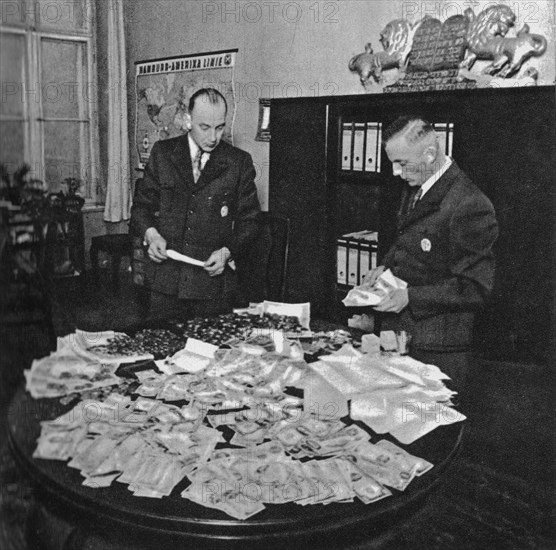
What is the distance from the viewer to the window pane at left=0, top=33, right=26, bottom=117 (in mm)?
677

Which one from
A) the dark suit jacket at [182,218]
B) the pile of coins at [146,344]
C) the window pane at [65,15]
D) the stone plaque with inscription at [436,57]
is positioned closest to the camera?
the pile of coins at [146,344]

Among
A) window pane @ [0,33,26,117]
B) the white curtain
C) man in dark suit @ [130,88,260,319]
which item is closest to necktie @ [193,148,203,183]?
man in dark suit @ [130,88,260,319]

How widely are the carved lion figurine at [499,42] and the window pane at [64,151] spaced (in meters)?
1.60

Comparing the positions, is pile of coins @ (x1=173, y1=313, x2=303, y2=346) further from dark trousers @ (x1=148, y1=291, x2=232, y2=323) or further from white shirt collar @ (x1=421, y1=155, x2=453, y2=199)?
white shirt collar @ (x1=421, y1=155, x2=453, y2=199)

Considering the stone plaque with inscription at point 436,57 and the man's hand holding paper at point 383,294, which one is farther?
the stone plaque with inscription at point 436,57

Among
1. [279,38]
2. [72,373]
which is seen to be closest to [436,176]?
[279,38]

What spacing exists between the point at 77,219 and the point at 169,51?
889 millimetres

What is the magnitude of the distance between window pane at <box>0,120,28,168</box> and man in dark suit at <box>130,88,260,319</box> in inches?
72.3

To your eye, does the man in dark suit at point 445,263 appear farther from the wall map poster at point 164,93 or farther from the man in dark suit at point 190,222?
the wall map poster at point 164,93

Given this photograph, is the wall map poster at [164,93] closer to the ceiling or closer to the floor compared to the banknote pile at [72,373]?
closer to the ceiling

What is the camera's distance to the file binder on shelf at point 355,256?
121 inches

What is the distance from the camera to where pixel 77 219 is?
92.4 inches

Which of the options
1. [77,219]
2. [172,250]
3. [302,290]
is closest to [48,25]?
[77,219]

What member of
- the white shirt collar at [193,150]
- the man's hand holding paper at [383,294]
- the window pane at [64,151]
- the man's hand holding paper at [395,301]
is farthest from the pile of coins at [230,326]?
the white shirt collar at [193,150]
